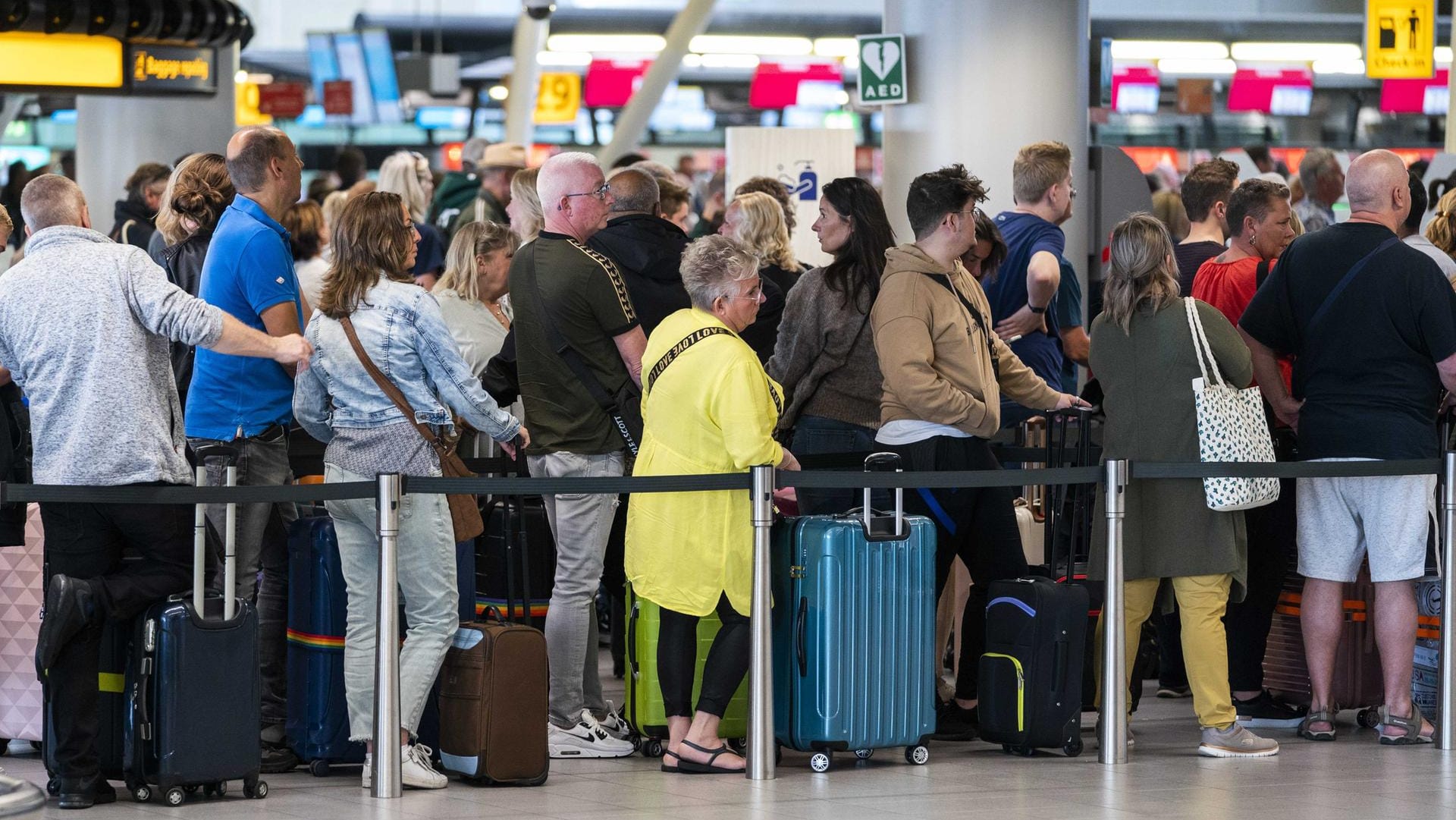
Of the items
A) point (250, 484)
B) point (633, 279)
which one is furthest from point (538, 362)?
point (250, 484)

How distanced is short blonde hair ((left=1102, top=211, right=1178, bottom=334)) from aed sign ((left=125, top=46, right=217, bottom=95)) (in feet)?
30.4

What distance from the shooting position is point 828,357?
643cm

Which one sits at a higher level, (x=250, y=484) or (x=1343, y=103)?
(x=1343, y=103)

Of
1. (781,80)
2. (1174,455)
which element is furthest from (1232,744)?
(781,80)

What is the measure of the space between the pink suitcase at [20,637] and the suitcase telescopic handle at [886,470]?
8.27 ft

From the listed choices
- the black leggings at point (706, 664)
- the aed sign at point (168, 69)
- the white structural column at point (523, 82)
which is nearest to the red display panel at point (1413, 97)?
the white structural column at point (523, 82)

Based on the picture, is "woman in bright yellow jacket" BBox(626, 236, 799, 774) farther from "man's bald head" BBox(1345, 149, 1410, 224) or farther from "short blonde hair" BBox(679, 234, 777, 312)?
"man's bald head" BBox(1345, 149, 1410, 224)

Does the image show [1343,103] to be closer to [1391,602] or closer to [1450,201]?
[1450,201]

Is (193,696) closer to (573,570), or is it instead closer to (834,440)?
(573,570)

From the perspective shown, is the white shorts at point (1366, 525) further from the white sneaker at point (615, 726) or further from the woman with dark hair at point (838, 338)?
the white sneaker at point (615, 726)

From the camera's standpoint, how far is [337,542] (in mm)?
5648

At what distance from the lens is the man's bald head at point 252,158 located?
5754 millimetres

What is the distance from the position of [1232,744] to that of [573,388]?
230 centimetres

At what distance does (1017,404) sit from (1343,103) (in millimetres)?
18352
